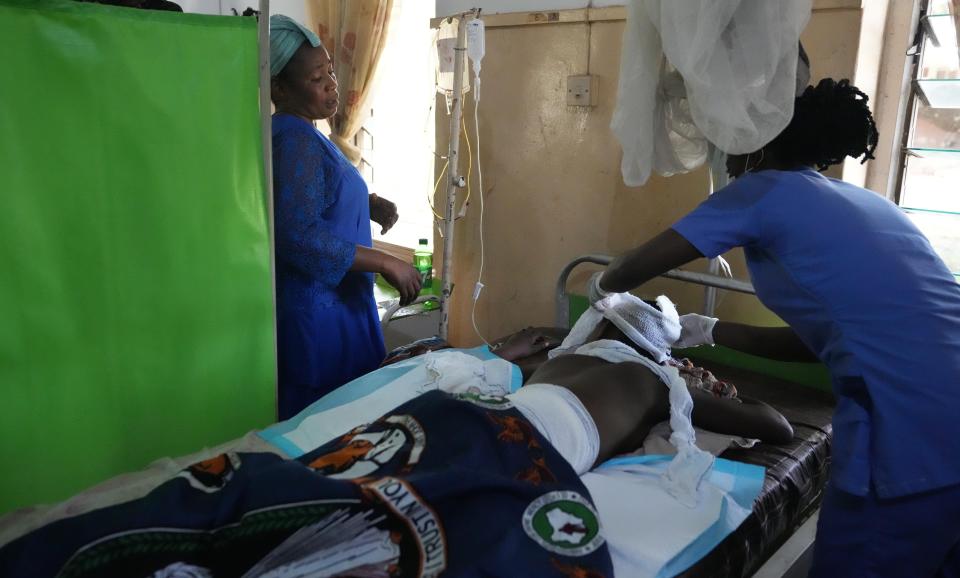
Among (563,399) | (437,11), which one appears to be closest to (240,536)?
(563,399)

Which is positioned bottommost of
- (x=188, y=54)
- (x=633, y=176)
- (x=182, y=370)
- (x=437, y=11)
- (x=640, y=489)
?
(x=640, y=489)

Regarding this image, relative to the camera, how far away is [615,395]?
1.69 meters

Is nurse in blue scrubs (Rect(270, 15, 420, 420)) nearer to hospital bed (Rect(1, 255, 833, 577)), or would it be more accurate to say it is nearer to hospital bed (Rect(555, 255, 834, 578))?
hospital bed (Rect(1, 255, 833, 577))

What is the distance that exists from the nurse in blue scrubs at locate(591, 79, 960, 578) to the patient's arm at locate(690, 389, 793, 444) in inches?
11.8

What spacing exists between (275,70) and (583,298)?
1425mm

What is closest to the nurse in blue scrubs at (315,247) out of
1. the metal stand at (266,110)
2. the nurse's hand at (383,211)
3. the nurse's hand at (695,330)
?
the metal stand at (266,110)

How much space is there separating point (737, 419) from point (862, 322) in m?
0.46

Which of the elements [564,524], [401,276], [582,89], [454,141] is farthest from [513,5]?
[564,524]

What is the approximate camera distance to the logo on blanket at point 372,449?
1.24 m

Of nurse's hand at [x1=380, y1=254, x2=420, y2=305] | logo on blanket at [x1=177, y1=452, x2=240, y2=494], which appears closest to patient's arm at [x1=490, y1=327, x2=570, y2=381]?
nurse's hand at [x1=380, y1=254, x2=420, y2=305]

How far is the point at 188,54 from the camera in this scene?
5.47 feet

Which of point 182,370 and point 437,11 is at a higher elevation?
point 437,11

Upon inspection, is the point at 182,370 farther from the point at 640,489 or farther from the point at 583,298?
the point at 583,298

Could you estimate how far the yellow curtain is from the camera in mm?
3990
